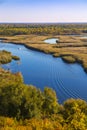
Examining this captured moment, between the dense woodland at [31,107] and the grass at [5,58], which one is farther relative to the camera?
the grass at [5,58]

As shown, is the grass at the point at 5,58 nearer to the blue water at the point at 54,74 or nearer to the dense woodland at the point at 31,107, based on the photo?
the blue water at the point at 54,74

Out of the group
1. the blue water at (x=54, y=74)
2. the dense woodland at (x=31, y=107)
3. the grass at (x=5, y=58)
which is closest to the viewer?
the dense woodland at (x=31, y=107)

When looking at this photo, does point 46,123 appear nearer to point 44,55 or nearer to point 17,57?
point 17,57

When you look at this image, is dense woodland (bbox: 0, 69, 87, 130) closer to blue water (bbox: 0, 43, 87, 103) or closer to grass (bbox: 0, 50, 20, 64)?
blue water (bbox: 0, 43, 87, 103)

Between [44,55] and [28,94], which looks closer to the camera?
[28,94]

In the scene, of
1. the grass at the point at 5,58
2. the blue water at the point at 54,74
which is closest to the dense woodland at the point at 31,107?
the blue water at the point at 54,74

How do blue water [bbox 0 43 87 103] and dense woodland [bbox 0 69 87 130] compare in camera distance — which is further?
blue water [bbox 0 43 87 103]

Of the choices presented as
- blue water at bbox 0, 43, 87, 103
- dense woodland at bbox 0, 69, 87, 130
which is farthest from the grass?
dense woodland at bbox 0, 69, 87, 130

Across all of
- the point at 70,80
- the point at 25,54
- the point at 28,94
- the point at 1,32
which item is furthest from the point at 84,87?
the point at 1,32
